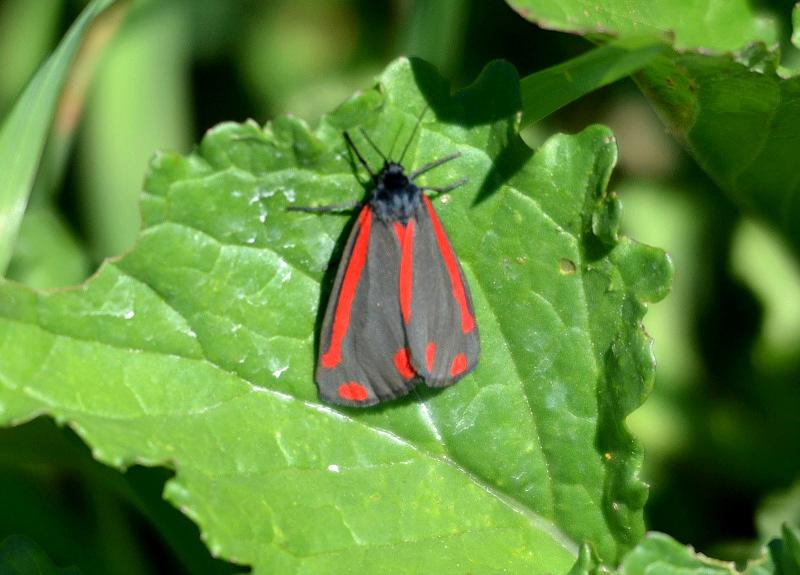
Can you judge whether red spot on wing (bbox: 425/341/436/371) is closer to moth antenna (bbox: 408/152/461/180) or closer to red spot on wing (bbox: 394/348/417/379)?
red spot on wing (bbox: 394/348/417/379)

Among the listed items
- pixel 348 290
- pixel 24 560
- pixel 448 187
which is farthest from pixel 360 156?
pixel 24 560

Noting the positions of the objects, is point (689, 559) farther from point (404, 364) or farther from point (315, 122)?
point (315, 122)

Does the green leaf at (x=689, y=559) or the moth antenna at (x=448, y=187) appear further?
the moth antenna at (x=448, y=187)

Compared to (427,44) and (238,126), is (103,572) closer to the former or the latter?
(238,126)

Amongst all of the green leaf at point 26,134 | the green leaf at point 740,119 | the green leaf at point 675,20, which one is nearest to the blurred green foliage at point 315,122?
the green leaf at point 26,134

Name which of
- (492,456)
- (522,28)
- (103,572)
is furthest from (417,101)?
(103,572)

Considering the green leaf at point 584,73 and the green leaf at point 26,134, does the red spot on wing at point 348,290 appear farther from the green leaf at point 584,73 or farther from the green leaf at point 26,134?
the green leaf at point 26,134
